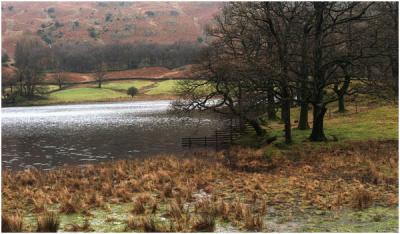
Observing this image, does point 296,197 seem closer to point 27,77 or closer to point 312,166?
point 312,166

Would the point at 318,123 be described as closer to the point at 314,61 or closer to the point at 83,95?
the point at 314,61

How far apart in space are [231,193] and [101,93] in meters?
138

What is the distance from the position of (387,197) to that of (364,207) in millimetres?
1630

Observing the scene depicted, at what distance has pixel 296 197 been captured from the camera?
16266 millimetres

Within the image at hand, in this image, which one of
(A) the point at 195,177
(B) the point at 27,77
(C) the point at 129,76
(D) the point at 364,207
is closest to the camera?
(D) the point at 364,207

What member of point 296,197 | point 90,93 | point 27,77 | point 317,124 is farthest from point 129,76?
point 296,197

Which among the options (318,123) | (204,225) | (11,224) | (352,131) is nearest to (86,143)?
(318,123)

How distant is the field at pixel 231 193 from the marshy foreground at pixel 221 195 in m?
A: 0.04

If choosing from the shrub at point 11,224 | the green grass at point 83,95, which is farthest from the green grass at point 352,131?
the green grass at point 83,95

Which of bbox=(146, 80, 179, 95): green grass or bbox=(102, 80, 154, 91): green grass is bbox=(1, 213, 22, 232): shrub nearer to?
bbox=(146, 80, 179, 95): green grass

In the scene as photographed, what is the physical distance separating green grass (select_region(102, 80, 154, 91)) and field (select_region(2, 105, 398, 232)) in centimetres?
13514

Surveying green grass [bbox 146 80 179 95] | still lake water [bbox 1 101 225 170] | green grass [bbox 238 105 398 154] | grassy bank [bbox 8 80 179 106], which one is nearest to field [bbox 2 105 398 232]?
green grass [bbox 238 105 398 154]

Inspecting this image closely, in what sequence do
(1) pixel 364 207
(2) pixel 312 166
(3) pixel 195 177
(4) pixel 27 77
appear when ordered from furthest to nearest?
(4) pixel 27 77 → (2) pixel 312 166 → (3) pixel 195 177 → (1) pixel 364 207

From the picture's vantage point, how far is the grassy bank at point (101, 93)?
136750mm
